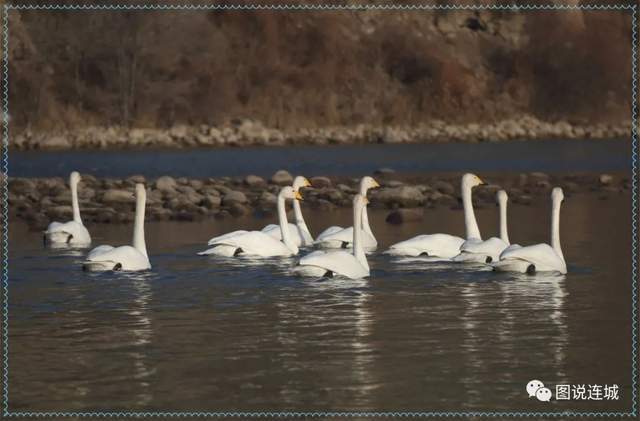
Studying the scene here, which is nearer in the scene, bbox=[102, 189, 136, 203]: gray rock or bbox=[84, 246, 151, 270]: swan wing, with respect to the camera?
bbox=[84, 246, 151, 270]: swan wing

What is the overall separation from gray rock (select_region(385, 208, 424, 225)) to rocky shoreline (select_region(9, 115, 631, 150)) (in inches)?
1566

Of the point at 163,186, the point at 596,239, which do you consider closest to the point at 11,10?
the point at 163,186

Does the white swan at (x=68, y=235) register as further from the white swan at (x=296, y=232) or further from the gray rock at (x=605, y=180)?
the gray rock at (x=605, y=180)

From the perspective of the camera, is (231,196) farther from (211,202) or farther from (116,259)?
(116,259)

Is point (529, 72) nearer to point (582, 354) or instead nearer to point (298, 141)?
point (298, 141)

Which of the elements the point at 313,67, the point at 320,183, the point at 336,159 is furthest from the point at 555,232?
the point at 313,67

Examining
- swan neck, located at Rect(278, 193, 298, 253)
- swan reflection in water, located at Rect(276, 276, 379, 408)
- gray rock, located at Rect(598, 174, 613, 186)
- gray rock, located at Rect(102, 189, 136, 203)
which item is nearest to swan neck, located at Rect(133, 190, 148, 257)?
swan neck, located at Rect(278, 193, 298, 253)

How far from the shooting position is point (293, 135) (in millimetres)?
72188

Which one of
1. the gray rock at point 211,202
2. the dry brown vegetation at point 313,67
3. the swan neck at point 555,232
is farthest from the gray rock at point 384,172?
the dry brown vegetation at point 313,67

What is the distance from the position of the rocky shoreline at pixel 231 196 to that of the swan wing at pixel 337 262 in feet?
30.1

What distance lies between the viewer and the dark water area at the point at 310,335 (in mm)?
12234

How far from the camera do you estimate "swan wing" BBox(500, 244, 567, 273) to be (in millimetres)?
18938

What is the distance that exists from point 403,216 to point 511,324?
41.8ft

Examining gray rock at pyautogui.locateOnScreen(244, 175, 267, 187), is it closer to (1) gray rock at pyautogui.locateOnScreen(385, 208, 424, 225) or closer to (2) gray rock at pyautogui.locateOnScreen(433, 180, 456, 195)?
(2) gray rock at pyautogui.locateOnScreen(433, 180, 456, 195)
